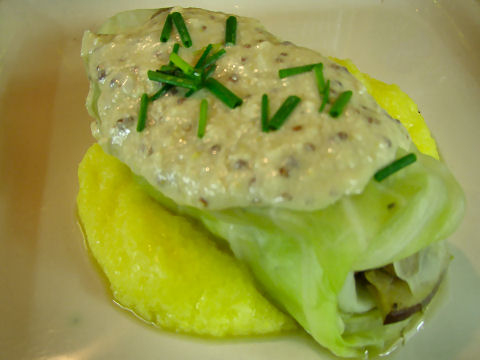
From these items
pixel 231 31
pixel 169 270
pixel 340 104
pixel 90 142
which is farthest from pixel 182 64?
pixel 90 142

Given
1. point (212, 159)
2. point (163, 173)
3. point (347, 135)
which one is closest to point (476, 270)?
point (347, 135)

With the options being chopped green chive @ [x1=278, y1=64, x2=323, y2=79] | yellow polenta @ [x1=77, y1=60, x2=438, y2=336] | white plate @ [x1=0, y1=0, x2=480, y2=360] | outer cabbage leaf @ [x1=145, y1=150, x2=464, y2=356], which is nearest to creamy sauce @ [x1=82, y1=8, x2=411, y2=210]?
chopped green chive @ [x1=278, y1=64, x2=323, y2=79]

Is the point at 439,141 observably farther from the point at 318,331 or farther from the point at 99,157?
the point at 99,157

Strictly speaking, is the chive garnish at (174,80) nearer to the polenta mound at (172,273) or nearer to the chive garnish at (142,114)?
the chive garnish at (142,114)

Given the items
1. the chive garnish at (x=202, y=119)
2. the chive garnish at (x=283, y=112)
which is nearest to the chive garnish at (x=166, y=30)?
the chive garnish at (x=202, y=119)

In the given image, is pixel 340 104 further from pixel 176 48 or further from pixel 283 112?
pixel 176 48

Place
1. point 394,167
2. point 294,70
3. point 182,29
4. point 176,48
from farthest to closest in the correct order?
1. point 182,29
2. point 176,48
3. point 294,70
4. point 394,167
